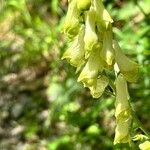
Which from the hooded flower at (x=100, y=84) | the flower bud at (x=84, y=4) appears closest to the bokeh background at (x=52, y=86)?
the hooded flower at (x=100, y=84)

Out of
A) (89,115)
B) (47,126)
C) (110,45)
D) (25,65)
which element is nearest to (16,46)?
(25,65)

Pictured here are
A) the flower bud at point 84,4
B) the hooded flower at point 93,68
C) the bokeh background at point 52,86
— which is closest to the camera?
the flower bud at point 84,4

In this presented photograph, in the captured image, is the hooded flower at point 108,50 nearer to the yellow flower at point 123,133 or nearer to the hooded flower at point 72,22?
the hooded flower at point 72,22

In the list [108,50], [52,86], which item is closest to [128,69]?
[108,50]

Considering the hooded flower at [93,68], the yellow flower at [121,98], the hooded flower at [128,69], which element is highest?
the hooded flower at [93,68]

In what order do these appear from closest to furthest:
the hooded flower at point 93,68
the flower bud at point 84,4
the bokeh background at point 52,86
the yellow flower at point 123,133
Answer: the flower bud at point 84,4, the hooded flower at point 93,68, the yellow flower at point 123,133, the bokeh background at point 52,86

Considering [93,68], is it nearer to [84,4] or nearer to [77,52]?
[77,52]

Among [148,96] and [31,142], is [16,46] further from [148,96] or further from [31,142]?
[148,96]

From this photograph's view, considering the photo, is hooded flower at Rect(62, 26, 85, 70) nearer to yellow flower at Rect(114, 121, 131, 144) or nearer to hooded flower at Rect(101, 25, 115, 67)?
hooded flower at Rect(101, 25, 115, 67)

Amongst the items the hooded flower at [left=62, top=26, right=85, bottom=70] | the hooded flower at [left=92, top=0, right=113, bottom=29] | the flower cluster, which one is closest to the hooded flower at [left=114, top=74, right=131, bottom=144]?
the flower cluster
